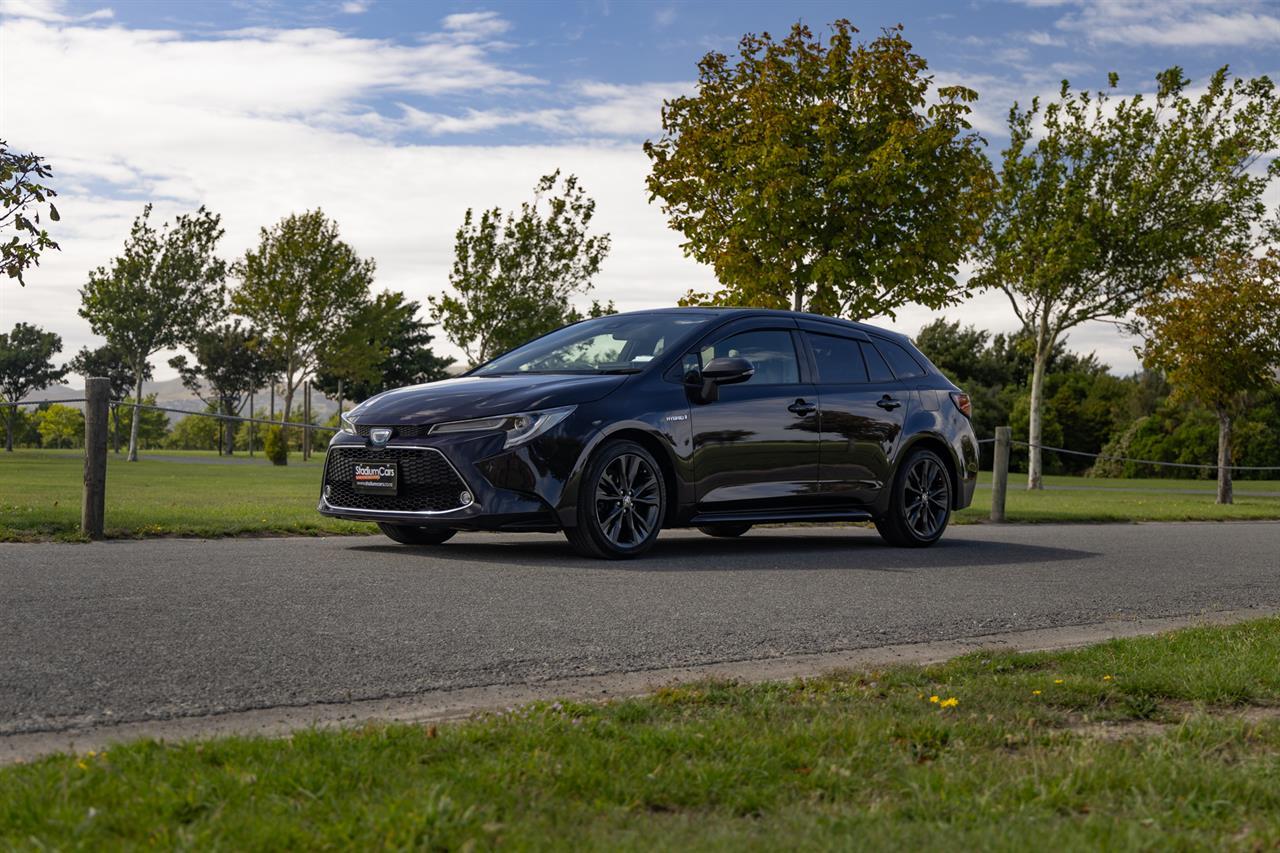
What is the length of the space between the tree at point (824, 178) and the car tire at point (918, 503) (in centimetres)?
1057

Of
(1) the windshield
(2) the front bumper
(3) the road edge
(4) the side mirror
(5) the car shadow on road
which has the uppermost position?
(1) the windshield

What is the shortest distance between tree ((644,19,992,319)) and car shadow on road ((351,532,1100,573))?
10.7m

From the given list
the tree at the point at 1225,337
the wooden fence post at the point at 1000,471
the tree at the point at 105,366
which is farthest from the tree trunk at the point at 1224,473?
the tree at the point at 105,366

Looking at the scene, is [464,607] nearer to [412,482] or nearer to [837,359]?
[412,482]

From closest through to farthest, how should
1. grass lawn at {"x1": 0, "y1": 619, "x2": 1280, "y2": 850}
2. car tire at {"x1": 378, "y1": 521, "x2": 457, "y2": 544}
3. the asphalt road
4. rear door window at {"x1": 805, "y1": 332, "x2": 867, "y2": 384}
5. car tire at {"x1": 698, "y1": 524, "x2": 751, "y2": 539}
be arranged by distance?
grass lawn at {"x1": 0, "y1": 619, "x2": 1280, "y2": 850} → the asphalt road → car tire at {"x1": 378, "y1": 521, "x2": 457, "y2": 544} → rear door window at {"x1": 805, "y1": 332, "x2": 867, "y2": 384} → car tire at {"x1": 698, "y1": 524, "x2": 751, "y2": 539}

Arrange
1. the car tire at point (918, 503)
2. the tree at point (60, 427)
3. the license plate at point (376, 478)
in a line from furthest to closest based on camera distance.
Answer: the tree at point (60, 427) < the car tire at point (918, 503) < the license plate at point (376, 478)

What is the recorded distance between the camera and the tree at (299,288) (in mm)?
53031

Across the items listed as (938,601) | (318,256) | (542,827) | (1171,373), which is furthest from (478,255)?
(542,827)

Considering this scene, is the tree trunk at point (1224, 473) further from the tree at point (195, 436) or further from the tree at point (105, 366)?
the tree at point (105, 366)

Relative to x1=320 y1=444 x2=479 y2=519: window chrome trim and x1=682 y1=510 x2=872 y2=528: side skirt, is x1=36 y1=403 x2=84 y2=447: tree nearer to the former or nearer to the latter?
x1=320 y1=444 x2=479 y2=519: window chrome trim

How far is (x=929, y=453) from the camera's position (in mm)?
11305

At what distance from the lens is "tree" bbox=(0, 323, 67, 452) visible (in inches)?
3590

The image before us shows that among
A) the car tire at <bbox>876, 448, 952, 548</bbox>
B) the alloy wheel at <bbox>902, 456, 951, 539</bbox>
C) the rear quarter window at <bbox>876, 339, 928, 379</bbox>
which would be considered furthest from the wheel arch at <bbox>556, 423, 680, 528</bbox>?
the rear quarter window at <bbox>876, 339, 928, 379</bbox>

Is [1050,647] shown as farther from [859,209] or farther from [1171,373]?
[1171,373]
